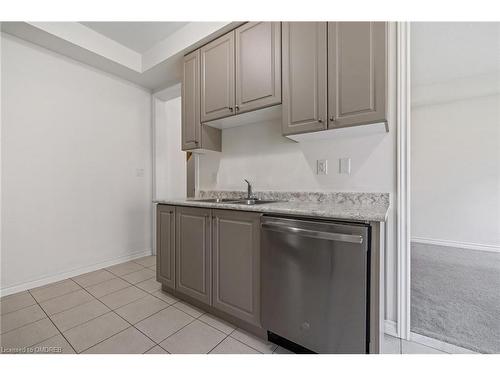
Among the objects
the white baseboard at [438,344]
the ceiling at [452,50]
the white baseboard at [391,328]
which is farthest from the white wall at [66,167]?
the ceiling at [452,50]

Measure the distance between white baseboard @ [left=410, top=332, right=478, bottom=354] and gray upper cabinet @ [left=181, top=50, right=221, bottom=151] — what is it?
2.26m

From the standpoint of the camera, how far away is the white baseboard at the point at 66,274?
Answer: 2.06 m

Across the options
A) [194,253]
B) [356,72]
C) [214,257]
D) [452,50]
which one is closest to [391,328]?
[214,257]

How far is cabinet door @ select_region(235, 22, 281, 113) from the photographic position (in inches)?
66.7

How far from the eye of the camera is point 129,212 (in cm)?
300

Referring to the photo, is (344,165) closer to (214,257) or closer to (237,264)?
(237,264)

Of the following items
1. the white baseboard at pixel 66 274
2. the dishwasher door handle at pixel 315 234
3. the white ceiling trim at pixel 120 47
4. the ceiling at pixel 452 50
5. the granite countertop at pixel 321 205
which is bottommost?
the white baseboard at pixel 66 274

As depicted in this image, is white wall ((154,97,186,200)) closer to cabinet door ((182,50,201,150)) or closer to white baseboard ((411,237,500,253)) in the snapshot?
cabinet door ((182,50,201,150))

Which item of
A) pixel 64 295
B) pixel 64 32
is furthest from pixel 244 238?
pixel 64 32

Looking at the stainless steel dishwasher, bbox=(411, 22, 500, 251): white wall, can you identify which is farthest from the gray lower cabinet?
bbox=(411, 22, 500, 251): white wall

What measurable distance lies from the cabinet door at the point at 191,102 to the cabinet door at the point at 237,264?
3.39 ft

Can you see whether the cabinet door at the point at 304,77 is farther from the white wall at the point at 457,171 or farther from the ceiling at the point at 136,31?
the white wall at the point at 457,171

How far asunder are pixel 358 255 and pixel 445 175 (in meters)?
4.04

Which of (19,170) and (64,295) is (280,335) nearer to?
(64,295)
